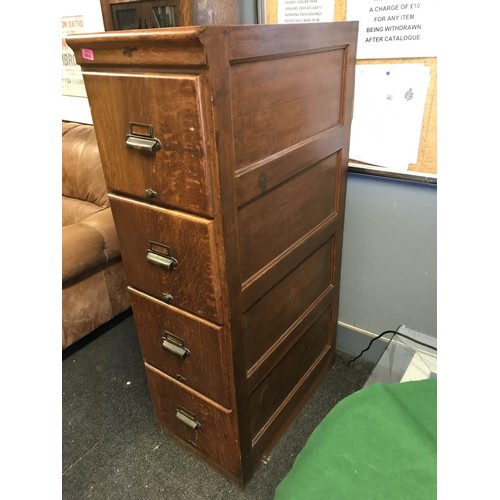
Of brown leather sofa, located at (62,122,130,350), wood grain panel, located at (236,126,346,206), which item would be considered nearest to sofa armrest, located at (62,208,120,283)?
brown leather sofa, located at (62,122,130,350)

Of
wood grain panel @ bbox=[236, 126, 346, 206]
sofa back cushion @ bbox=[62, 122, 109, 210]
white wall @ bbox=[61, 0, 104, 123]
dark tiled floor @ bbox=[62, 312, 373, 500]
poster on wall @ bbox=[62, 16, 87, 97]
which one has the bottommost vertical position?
dark tiled floor @ bbox=[62, 312, 373, 500]

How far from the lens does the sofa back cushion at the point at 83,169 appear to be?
191cm

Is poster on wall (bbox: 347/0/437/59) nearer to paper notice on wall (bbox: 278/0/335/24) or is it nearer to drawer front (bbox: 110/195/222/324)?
paper notice on wall (bbox: 278/0/335/24)

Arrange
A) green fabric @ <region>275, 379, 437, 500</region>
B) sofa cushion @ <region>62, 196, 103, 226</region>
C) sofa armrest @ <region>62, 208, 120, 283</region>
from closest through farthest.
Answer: green fabric @ <region>275, 379, 437, 500</region>, sofa armrest @ <region>62, 208, 120, 283</region>, sofa cushion @ <region>62, 196, 103, 226</region>

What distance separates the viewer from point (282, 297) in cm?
115

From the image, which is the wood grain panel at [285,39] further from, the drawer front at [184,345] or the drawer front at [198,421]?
the drawer front at [198,421]

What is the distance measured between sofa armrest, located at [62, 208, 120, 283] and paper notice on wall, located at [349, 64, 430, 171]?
1.01m

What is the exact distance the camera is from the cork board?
43.9 inches

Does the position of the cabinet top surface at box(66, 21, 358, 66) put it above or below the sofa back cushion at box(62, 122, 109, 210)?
above

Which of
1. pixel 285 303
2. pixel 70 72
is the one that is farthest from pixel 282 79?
pixel 70 72

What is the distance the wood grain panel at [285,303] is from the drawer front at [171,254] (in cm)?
15

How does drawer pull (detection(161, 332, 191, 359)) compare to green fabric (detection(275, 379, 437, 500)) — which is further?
drawer pull (detection(161, 332, 191, 359))

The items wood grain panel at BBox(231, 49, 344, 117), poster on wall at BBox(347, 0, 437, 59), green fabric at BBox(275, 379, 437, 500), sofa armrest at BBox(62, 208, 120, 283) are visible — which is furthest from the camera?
sofa armrest at BBox(62, 208, 120, 283)

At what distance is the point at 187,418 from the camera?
1.22 meters
